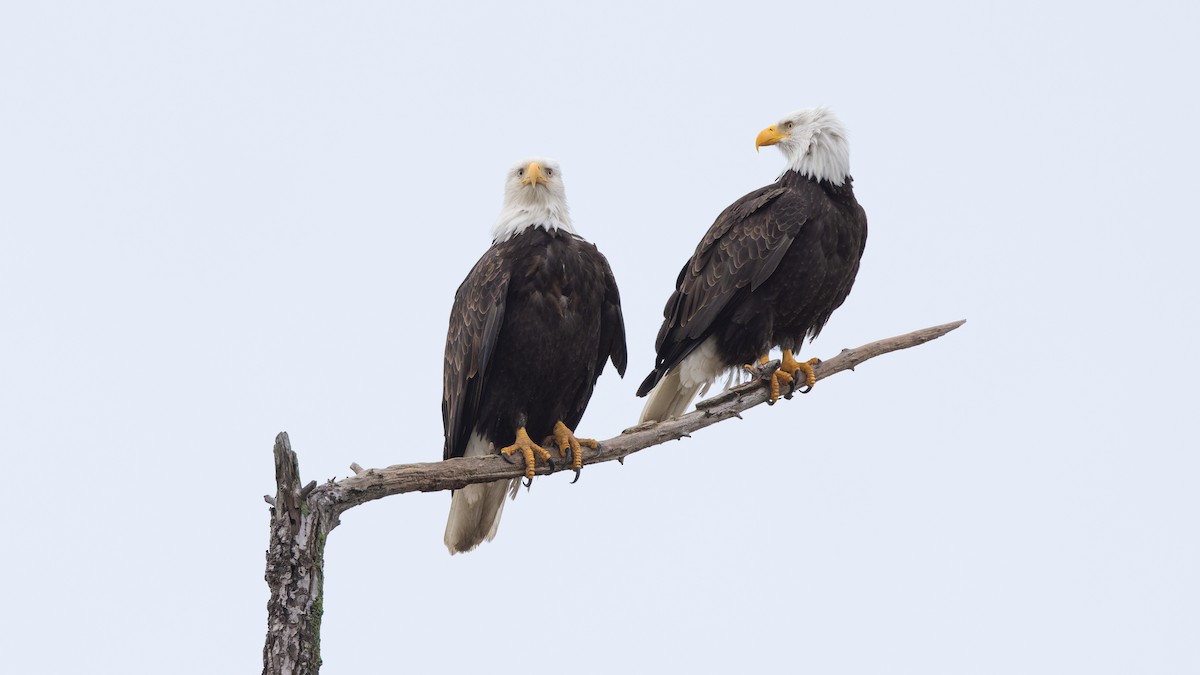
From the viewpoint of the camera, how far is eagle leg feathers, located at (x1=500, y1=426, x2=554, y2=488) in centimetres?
791

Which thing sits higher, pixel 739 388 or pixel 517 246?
pixel 517 246

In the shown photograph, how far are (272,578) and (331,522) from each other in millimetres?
397

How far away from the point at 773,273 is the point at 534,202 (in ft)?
5.61

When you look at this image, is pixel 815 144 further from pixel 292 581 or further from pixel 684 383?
pixel 292 581

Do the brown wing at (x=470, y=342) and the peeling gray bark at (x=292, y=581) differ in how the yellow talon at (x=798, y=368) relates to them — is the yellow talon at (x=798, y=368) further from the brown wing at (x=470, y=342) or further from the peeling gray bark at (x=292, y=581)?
the peeling gray bark at (x=292, y=581)

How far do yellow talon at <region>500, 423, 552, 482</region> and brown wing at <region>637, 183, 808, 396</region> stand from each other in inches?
65.9

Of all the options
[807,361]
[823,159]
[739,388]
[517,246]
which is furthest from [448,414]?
[823,159]

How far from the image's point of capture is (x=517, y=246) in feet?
26.7

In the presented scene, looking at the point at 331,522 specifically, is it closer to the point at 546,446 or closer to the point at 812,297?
the point at 546,446

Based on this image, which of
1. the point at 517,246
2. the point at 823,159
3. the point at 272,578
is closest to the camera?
the point at 272,578

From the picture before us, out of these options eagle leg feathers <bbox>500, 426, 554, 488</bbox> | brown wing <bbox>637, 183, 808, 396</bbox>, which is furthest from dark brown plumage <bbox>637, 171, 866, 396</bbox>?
eagle leg feathers <bbox>500, 426, 554, 488</bbox>

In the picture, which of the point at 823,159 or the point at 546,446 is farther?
the point at 823,159

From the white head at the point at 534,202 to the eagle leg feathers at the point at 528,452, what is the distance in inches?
49.1

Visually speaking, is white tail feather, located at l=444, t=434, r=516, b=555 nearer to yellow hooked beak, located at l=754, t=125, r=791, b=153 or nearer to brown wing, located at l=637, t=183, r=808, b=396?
brown wing, located at l=637, t=183, r=808, b=396
